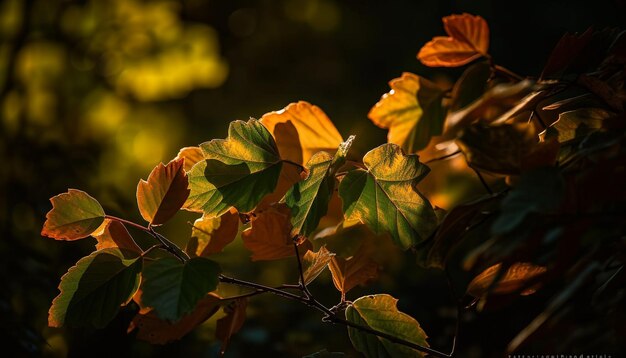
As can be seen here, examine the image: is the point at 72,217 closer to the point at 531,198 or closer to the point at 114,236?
the point at 114,236

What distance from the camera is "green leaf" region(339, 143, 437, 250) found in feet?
1.74

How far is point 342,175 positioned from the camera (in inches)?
23.2

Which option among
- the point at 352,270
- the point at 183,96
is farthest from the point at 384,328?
the point at 183,96

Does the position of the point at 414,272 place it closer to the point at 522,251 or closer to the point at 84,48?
the point at 522,251

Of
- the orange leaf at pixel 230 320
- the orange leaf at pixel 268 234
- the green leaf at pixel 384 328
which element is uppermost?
the orange leaf at pixel 268 234

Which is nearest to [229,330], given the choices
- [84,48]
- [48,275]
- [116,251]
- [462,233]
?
[116,251]

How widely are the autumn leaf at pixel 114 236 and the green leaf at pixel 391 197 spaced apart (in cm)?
19

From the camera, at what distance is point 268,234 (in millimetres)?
603

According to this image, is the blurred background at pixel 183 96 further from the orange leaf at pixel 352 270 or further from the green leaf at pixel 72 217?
the green leaf at pixel 72 217

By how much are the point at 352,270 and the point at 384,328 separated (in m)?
0.07

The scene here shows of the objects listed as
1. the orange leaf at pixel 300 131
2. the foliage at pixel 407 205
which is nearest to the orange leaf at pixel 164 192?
the foliage at pixel 407 205

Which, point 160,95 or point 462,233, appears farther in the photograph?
point 160,95

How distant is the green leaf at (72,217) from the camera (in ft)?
1.82

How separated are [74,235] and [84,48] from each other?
278cm
